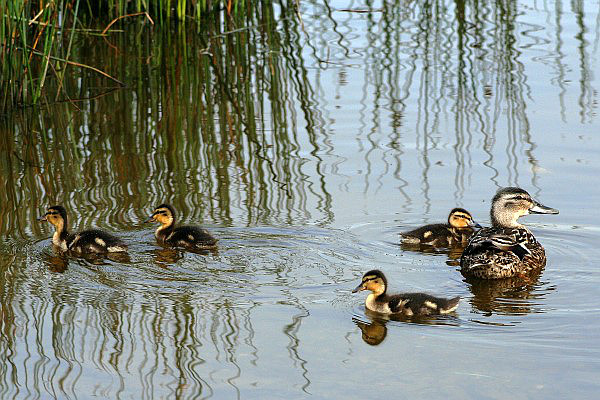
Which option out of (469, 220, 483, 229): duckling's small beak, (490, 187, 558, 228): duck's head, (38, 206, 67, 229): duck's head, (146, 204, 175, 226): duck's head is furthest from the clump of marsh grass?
(490, 187, 558, 228): duck's head

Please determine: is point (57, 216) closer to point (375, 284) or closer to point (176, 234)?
point (176, 234)

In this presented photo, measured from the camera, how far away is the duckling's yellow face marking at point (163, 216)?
7293mm

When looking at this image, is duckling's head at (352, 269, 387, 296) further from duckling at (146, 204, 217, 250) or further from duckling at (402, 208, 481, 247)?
duckling at (146, 204, 217, 250)

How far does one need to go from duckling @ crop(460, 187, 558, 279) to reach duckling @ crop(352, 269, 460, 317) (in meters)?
0.76

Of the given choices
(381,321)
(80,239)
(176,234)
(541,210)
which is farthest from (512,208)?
(80,239)

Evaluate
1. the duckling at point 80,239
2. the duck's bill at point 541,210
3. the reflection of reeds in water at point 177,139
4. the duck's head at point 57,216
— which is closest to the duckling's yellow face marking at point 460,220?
the duck's bill at point 541,210

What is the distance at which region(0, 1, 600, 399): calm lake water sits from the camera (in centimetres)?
528

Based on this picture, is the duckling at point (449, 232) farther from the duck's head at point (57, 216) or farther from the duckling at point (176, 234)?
the duck's head at point (57, 216)

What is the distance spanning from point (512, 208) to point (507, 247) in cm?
49

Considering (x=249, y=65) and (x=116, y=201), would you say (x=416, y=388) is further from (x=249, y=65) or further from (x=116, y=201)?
(x=249, y=65)

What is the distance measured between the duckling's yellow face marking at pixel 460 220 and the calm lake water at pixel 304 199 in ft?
0.71

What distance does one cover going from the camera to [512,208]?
7.27 m

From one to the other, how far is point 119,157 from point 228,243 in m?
2.01

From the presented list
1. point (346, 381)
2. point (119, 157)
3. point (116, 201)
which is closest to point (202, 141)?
point (119, 157)
